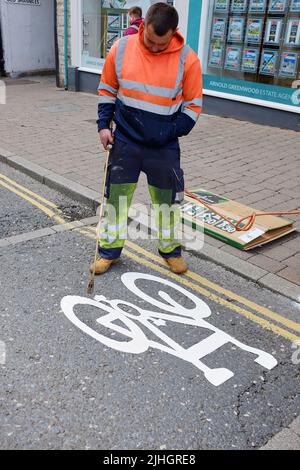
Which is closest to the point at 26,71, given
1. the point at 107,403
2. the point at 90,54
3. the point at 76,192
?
the point at 90,54

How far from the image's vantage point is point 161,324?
3416mm

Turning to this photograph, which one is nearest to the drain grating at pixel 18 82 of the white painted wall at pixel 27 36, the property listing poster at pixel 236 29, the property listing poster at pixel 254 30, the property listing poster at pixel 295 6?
the white painted wall at pixel 27 36

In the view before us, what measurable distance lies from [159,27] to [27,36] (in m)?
13.6

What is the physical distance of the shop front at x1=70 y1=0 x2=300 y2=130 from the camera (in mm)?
8828

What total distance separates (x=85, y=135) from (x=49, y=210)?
330cm

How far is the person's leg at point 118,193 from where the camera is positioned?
12.2 ft

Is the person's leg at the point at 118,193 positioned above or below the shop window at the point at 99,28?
below

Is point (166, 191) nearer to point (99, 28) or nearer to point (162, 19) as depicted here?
point (162, 19)

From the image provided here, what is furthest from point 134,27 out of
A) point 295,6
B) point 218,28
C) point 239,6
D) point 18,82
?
point 18,82

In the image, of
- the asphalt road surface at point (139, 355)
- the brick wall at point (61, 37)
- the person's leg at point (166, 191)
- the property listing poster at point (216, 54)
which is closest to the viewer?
the asphalt road surface at point (139, 355)

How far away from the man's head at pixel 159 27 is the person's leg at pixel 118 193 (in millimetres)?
761

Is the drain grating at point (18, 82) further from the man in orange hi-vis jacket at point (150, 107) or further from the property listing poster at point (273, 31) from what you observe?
the man in orange hi-vis jacket at point (150, 107)

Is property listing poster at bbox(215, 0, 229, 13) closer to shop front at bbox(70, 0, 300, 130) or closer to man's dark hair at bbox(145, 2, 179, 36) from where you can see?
shop front at bbox(70, 0, 300, 130)

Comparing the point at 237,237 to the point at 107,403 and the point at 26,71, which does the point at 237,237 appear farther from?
the point at 26,71
